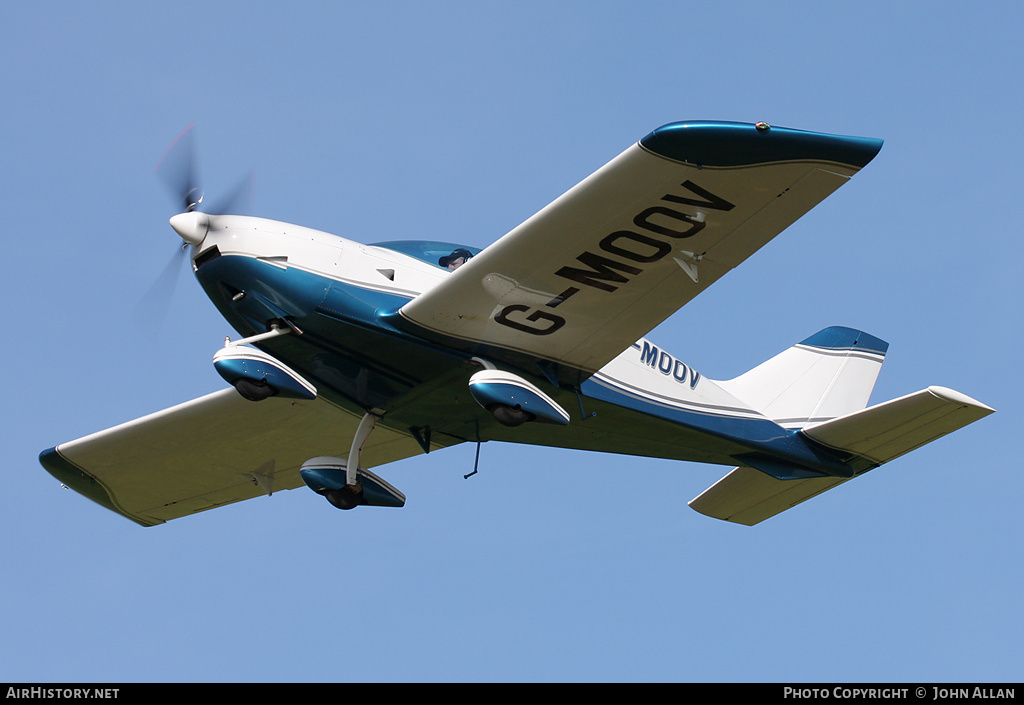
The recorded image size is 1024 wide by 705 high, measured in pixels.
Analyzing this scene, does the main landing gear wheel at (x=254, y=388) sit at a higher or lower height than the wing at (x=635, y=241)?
lower

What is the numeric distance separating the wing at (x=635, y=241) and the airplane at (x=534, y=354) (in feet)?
0.06

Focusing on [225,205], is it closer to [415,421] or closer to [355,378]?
[355,378]

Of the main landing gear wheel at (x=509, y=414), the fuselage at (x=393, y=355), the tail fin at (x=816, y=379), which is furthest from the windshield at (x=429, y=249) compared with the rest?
the tail fin at (x=816, y=379)

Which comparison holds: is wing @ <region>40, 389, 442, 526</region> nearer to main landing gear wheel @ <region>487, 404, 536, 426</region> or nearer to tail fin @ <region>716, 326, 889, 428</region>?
main landing gear wheel @ <region>487, 404, 536, 426</region>

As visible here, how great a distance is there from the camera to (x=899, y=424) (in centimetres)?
Result: 1396

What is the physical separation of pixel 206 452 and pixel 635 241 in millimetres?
6727

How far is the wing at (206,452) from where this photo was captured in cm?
1471

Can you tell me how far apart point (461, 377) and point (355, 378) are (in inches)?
43.8

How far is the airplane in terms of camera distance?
35.8 ft

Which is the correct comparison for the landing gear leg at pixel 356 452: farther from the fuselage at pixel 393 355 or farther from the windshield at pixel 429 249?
the windshield at pixel 429 249

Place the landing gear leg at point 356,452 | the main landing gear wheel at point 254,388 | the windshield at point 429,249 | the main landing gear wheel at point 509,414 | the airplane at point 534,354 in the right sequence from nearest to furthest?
1. the airplane at point 534,354
2. the main landing gear wheel at point 254,388
3. the main landing gear wheel at point 509,414
4. the windshield at point 429,249
5. the landing gear leg at point 356,452

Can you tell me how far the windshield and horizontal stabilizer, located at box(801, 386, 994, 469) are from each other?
500cm

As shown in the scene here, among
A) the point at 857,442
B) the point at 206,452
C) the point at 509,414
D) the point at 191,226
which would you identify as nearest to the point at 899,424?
the point at 857,442

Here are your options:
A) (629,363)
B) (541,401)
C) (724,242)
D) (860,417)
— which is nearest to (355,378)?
(541,401)
